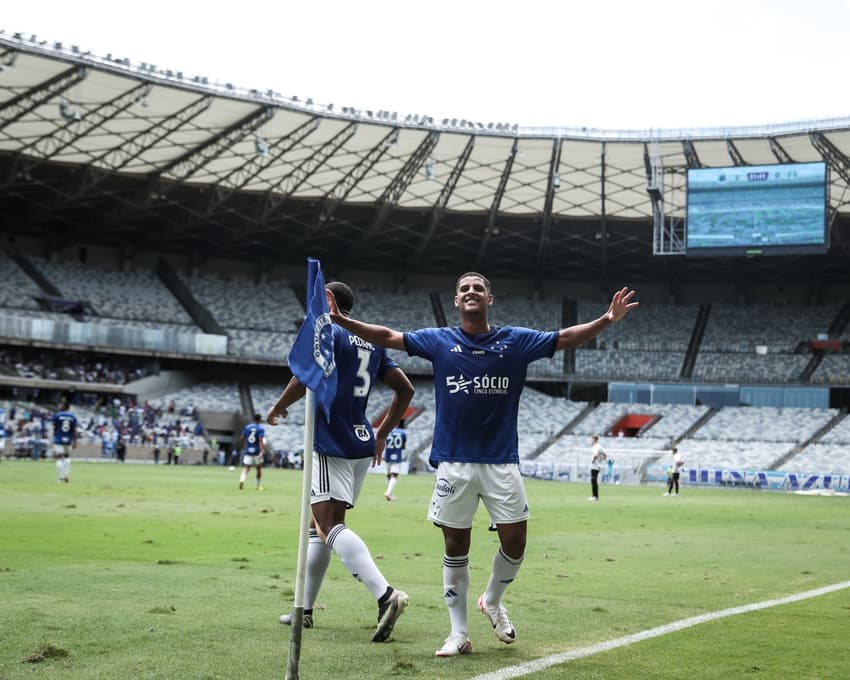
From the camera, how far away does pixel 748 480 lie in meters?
48.9

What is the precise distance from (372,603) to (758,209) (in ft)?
146

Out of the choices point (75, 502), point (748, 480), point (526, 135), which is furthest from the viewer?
point (526, 135)

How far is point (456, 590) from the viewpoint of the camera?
7.20m

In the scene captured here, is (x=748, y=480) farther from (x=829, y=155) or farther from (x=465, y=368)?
(x=465, y=368)

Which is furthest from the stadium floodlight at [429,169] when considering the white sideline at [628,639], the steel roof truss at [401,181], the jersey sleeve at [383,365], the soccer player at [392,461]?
the jersey sleeve at [383,365]

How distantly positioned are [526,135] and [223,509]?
35543mm

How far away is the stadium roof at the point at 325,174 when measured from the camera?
46.4m

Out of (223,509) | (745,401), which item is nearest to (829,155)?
(745,401)

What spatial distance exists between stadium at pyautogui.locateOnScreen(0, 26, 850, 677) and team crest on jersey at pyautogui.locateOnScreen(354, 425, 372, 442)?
3153cm

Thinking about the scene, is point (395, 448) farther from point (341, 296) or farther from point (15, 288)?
point (15, 288)

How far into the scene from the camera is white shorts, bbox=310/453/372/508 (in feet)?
25.8

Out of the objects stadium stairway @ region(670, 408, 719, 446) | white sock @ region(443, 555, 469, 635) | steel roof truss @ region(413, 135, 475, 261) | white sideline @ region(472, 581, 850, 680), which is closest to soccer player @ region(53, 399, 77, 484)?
white sideline @ region(472, 581, 850, 680)

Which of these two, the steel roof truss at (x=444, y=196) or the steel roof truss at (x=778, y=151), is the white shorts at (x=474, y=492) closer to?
the steel roof truss at (x=444, y=196)

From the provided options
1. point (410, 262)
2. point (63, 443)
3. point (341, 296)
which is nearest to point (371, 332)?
point (341, 296)
